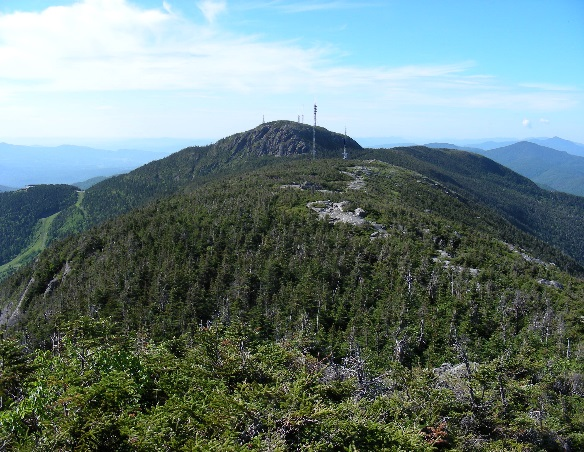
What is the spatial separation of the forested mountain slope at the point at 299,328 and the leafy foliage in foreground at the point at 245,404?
128 mm

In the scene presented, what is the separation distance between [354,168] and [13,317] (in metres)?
154

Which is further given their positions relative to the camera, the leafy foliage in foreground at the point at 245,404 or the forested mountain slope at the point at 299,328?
the forested mountain slope at the point at 299,328

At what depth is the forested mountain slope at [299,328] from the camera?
16.5m

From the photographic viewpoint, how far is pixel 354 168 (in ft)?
640

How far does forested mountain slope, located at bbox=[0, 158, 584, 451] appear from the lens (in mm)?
16516

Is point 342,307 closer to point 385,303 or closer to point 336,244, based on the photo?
point 385,303

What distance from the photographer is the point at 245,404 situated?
16.3 meters

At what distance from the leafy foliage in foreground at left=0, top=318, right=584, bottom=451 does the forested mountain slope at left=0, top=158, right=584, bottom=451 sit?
128 millimetres

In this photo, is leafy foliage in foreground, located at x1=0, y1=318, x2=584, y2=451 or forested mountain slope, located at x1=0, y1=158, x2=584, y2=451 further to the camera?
forested mountain slope, located at x1=0, y1=158, x2=584, y2=451

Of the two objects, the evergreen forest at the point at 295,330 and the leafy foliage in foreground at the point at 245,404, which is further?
the evergreen forest at the point at 295,330

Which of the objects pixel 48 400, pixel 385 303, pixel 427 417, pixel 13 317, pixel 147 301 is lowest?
pixel 13 317

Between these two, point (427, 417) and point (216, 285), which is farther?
point (216, 285)

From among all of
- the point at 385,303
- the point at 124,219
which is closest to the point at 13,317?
the point at 124,219

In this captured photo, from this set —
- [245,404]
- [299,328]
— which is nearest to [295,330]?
[299,328]
